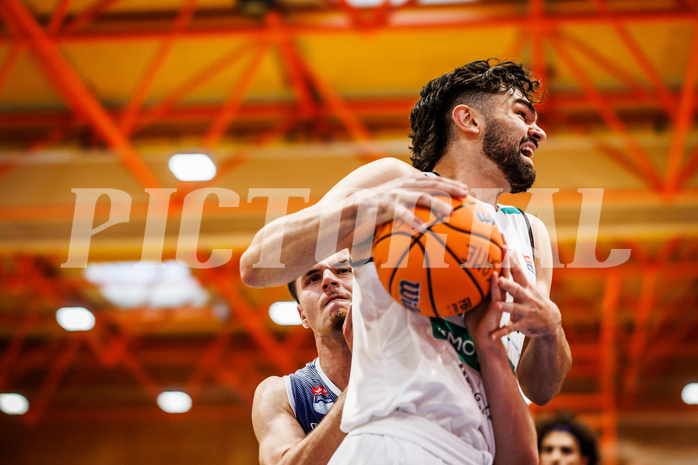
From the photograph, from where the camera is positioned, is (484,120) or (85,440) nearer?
(484,120)

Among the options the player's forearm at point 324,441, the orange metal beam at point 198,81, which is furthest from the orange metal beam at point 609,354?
the player's forearm at point 324,441

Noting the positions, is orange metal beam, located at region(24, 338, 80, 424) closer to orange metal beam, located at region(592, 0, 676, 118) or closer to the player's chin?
orange metal beam, located at region(592, 0, 676, 118)

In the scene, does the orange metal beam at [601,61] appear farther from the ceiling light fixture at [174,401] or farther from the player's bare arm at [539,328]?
the ceiling light fixture at [174,401]

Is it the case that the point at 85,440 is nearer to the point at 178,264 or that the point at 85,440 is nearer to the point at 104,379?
the point at 104,379

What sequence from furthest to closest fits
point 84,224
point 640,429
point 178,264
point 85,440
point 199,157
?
point 85,440 < point 640,429 < point 178,264 < point 84,224 < point 199,157

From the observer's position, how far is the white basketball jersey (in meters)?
2.28

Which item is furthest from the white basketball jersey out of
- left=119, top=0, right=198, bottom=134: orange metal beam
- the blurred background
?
left=119, top=0, right=198, bottom=134: orange metal beam

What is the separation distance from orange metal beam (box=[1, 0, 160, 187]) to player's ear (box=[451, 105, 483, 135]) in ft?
23.1

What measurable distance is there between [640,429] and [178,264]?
40.4 ft

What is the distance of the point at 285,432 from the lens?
3.50 m

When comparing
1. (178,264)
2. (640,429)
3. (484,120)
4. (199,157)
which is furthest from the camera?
(640,429)

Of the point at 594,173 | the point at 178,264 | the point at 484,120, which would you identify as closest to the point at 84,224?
the point at 178,264

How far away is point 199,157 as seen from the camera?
8.81m

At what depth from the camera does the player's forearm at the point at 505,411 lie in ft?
7.81
